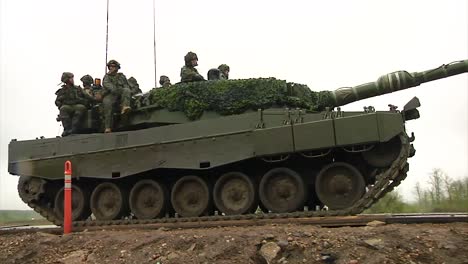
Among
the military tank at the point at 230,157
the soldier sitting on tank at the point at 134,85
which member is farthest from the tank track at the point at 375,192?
the soldier sitting on tank at the point at 134,85

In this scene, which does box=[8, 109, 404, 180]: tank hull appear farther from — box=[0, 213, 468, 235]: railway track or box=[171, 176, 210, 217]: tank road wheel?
box=[0, 213, 468, 235]: railway track

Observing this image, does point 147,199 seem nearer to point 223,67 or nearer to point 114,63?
point 114,63

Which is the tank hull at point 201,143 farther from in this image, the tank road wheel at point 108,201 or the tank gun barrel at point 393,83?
the tank gun barrel at point 393,83

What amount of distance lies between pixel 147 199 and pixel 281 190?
294 centimetres

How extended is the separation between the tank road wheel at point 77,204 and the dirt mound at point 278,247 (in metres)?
3.45

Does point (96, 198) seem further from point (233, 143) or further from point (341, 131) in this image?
point (341, 131)

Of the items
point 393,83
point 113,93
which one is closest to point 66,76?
point 113,93

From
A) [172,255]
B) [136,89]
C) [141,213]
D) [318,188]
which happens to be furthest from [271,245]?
[136,89]

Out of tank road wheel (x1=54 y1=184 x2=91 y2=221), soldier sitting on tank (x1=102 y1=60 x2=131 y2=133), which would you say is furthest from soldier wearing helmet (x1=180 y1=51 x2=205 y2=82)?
tank road wheel (x1=54 y1=184 x2=91 y2=221)

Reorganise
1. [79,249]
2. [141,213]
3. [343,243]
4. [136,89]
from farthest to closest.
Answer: [136,89] → [141,213] → [79,249] → [343,243]

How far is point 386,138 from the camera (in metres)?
8.34

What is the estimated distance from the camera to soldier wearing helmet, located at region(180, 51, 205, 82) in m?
11.1

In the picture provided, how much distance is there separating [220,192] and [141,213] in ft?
6.16

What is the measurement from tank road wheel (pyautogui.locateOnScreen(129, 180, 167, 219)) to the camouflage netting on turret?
161cm
